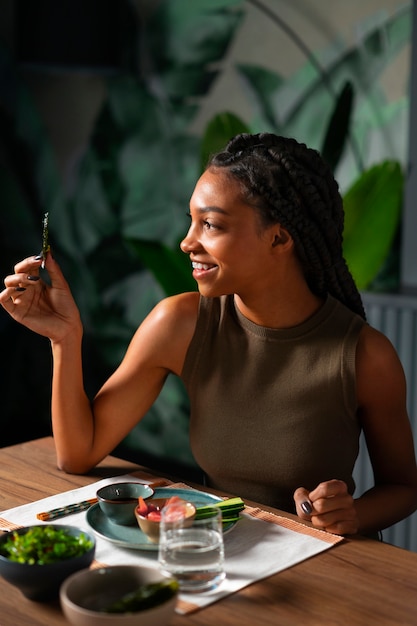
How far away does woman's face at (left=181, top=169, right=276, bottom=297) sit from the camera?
5.44 ft

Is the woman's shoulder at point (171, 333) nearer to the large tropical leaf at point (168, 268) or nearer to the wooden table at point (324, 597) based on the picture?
the wooden table at point (324, 597)

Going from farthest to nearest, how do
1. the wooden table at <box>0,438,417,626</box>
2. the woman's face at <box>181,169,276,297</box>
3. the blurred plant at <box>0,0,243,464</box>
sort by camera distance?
the blurred plant at <box>0,0,243,464</box>
the woman's face at <box>181,169,276,297</box>
the wooden table at <box>0,438,417,626</box>

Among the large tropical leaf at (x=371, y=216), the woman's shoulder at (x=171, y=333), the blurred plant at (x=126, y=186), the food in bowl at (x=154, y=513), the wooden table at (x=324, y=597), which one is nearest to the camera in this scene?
the wooden table at (x=324, y=597)

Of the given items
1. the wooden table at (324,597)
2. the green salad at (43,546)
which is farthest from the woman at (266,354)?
the green salad at (43,546)

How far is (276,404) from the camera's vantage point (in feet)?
5.63

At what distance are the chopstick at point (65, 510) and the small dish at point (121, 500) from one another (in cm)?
6

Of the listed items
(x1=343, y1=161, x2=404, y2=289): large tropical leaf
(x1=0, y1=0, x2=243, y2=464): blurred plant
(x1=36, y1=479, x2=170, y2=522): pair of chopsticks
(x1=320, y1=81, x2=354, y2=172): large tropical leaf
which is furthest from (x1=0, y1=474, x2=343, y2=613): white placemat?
(x1=0, y1=0, x2=243, y2=464): blurred plant

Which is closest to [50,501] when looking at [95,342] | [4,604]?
[4,604]

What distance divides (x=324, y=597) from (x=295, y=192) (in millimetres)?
790

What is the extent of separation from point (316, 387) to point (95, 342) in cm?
238

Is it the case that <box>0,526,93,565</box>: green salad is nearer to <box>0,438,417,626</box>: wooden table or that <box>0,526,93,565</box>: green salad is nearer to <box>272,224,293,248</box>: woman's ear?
<box>0,438,417,626</box>: wooden table

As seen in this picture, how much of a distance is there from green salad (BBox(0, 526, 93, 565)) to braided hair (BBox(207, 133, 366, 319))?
747mm

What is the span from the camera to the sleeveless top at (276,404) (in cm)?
170

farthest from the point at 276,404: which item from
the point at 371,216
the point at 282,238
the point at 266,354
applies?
the point at 371,216
